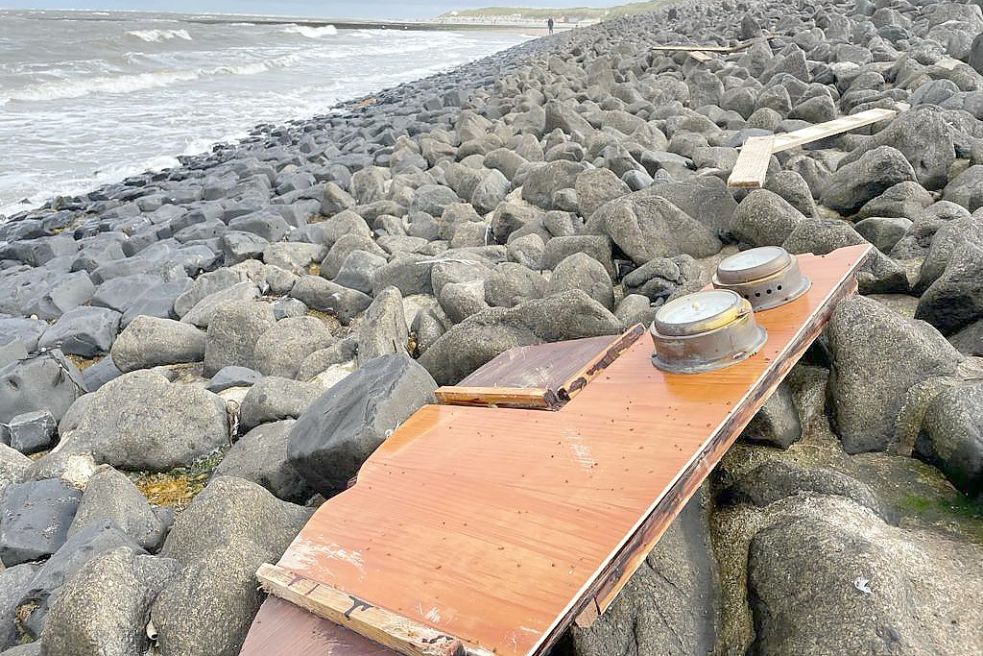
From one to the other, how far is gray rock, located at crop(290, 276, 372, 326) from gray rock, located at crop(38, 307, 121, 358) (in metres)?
1.70

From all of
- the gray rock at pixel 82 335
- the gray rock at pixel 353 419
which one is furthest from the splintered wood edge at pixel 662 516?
the gray rock at pixel 82 335

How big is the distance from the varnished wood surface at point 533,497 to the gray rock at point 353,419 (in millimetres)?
145

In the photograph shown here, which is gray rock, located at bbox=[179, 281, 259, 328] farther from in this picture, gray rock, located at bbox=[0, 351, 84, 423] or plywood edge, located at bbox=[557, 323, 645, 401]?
plywood edge, located at bbox=[557, 323, 645, 401]

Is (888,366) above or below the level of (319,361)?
above

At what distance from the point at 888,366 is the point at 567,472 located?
1423 millimetres

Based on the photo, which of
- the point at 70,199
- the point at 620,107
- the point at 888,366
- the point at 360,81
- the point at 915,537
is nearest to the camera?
the point at 915,537

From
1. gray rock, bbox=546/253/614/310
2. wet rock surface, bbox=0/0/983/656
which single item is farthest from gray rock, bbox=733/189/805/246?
gray rock, bbox=546/253/614/310

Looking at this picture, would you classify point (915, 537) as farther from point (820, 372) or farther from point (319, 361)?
point (319, 361)

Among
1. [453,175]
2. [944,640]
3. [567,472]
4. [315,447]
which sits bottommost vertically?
[453,175]

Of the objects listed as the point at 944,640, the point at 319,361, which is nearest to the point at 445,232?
the point at 319,361

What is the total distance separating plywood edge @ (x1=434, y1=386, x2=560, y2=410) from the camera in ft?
8.80

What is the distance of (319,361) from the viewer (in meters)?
4.55

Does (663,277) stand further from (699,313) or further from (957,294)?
(699,313)

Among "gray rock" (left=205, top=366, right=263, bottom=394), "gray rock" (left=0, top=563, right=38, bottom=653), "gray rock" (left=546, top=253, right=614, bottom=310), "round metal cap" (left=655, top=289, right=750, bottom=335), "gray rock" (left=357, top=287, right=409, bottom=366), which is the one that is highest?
"round metal cap" (left=655, top=289, right=750, bottom=335)
